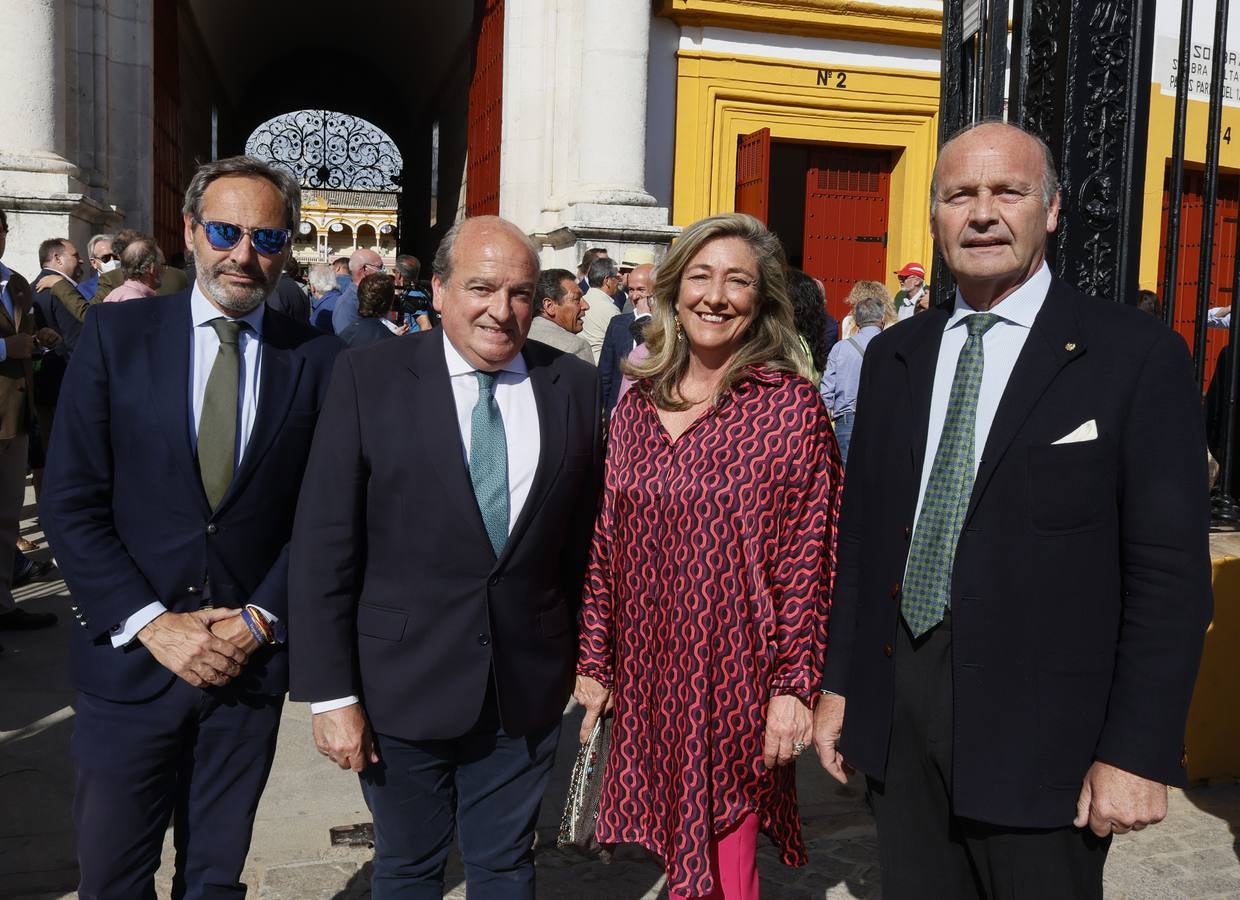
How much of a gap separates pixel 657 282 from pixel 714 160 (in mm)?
10496

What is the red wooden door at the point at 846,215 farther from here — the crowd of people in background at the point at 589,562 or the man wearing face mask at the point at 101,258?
the crowd of people in background at the point at 589,562

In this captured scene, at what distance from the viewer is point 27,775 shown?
14.3 feet

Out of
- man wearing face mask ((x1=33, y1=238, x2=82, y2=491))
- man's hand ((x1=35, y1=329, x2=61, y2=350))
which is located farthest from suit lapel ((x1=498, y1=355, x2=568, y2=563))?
man wearing face mask ((x1=33, y1=238, x2=82, y2=491))

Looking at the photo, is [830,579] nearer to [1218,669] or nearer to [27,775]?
[1218,669]

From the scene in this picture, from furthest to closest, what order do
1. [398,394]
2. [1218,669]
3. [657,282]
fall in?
[1218,669] < [657,282] < [398,394]

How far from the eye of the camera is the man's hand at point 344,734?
8.57 feet

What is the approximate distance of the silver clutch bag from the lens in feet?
9.45

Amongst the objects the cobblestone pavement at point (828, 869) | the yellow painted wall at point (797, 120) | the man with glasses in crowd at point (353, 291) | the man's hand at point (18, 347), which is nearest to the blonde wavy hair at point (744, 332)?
the cobblestone pavement at point (828, 869)

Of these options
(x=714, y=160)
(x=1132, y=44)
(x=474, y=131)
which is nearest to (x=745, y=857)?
(x=1132, y=44)

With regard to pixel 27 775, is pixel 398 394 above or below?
above

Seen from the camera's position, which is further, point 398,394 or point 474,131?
point 474,131

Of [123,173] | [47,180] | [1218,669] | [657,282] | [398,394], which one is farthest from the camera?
[123,173]

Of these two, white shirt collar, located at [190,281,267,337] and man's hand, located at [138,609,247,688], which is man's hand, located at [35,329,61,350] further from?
man's hand, located at [138,609,247,688]

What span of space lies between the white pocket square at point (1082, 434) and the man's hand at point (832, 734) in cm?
79
